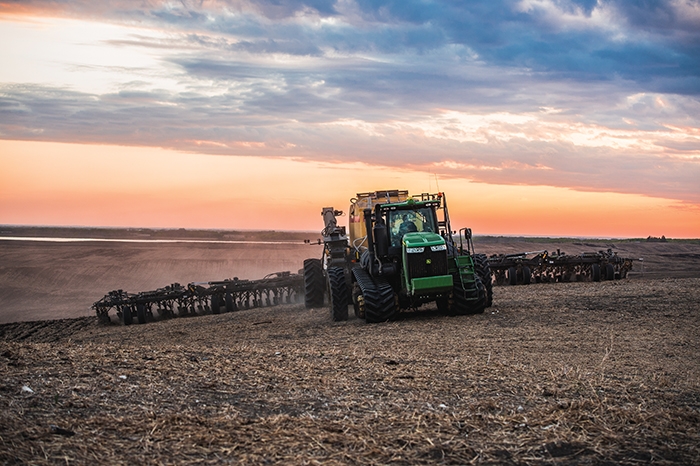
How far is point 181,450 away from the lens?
535cm

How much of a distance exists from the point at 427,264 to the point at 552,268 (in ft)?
47.4

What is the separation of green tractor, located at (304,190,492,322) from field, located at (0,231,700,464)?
64cm

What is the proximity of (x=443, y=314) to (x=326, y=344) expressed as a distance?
4549 mm

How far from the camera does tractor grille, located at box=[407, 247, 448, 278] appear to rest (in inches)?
573

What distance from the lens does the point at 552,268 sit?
27.6 metres

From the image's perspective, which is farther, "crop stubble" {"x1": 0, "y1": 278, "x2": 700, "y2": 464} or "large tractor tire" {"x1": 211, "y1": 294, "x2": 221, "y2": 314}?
A: "large tractor tire" {"x1": 211, "y1": 294, "x2": 221, "y2": 314}

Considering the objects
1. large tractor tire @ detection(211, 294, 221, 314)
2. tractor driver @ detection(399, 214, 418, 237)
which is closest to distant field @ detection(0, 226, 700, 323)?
large tractor tire @ detection(211, 294, 221, 314)

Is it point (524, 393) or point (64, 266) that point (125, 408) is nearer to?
point (524, 393)

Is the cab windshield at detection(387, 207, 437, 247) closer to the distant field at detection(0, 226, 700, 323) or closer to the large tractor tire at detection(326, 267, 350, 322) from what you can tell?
the large tractor tire at detection(326, 267, 350, 322)

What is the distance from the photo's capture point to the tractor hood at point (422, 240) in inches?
575

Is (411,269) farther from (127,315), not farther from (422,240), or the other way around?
(127,315)

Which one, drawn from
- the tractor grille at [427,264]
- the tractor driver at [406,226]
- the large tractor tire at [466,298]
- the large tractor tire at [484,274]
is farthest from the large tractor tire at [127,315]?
the large tractor tire at [484,274]

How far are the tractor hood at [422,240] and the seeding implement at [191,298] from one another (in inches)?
380

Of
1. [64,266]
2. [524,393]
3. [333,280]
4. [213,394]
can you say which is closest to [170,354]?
[213,394]
